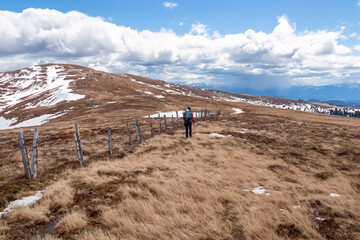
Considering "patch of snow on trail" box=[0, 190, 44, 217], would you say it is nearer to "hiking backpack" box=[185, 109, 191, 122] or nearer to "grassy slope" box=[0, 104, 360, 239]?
"grassy slope" box=[0, 104, 360, 239]

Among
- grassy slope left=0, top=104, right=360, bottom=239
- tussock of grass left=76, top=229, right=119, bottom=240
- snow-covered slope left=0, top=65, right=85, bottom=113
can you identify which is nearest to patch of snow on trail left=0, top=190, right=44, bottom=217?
grassy slope left=0, top=104, right=360, bottom=239

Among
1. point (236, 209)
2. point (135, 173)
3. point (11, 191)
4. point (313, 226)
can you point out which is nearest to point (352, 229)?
point (313, 226)

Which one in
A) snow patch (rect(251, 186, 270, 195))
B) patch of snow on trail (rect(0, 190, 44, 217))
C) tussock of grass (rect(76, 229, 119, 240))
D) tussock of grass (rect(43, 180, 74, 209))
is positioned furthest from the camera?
A: snow patch (rect(251, 186, 270, 195))

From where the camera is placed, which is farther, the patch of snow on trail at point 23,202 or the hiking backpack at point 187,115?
the hiking backpack at point 187,115

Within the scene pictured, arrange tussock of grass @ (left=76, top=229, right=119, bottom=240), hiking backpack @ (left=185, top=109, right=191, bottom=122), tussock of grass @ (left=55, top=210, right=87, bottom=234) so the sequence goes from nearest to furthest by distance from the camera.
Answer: tussock of grass @ (left=76, top=229, right=119, bottom=240) → tussock of grass @ (left=55, top=210, right=87, bottom=234) → hiking backpack @ (left=185, top=109, right=191, bottom=122)

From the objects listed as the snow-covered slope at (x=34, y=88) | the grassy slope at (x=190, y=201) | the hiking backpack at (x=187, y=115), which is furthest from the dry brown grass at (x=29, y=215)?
the snow-covered slope at (x=34, y=88)

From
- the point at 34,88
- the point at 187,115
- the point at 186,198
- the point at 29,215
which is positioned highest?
the point at 34,88

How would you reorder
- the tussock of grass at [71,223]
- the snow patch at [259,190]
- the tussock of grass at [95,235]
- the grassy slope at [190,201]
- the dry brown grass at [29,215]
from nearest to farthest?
the tussock of grass at [95,235] → the grassy slope at [190,201] → the tussock of grass at [71,223] → the dry brown grass at [29,215] → the snow patch at [259,190]

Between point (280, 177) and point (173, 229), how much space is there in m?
6.56

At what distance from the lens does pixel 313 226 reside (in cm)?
455

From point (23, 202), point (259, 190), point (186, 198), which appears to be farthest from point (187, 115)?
point (23, 202)

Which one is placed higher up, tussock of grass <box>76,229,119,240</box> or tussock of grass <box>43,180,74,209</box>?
tussock of grass <box>76,229,119,240</box>

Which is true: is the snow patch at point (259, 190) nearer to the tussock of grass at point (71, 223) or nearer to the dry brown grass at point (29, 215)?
the tussock of grass at point (71, 223)

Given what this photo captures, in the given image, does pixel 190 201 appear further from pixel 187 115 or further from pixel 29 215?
pixel 187 115
